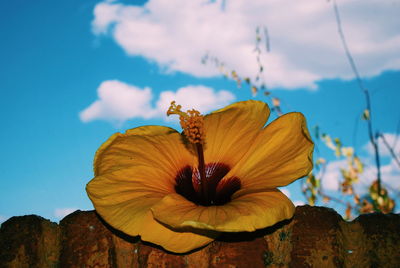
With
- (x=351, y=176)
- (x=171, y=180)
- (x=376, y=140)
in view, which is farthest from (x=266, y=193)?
(x=351, y=176)

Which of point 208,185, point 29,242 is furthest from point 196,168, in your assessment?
point 29,242

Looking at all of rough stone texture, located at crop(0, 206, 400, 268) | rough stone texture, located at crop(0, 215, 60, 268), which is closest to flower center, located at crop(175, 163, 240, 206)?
rough stone texture, located at crop(0, 206, 400, 268)

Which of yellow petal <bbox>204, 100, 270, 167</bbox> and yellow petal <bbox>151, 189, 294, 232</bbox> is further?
yellow petal <bbox>204, 100, 270, 167</bbox>

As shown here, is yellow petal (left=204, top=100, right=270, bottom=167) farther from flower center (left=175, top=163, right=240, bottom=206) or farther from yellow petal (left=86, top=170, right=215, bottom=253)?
yellow petal (left=86, top=170, right=215, bottom=253)

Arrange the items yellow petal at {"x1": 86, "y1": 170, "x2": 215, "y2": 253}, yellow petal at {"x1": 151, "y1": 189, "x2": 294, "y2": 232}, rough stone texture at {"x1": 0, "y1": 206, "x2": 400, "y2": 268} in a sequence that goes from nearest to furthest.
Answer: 1. yellow petal at {"x1": 151, "y1": 189, "x2": 294, "y2": 232}
2. yellow petal at {"x1": 86, "y1": 170, "x2": 215, "y2": 253}
3. rough stone texture at {"x1": 0, "y1": 206, "x2": 400, "y2": 268}

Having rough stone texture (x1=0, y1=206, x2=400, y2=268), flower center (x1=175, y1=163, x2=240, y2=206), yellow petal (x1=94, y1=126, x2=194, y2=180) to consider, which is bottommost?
rough stone texture (x1=0, y1=206, x2=400, y2=268)

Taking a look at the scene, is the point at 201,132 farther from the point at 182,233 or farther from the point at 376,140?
the point at 376,140

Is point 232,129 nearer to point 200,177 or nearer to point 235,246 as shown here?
point 200,177

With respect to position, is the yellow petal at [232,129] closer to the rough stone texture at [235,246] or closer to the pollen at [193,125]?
the pollen at [193,125]
